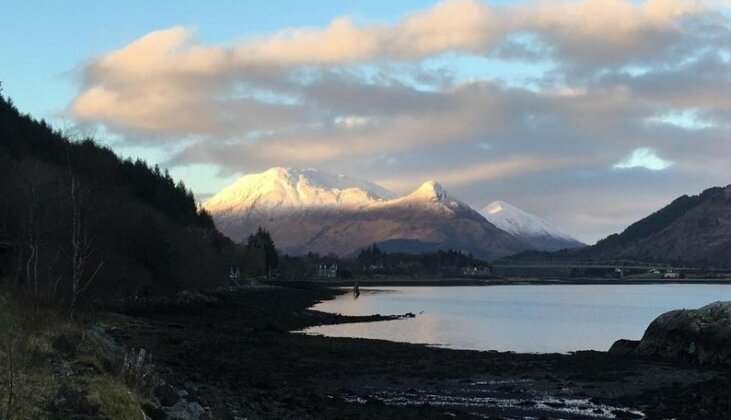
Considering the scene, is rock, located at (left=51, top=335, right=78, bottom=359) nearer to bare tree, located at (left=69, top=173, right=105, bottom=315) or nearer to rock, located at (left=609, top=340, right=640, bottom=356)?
bare tree, located at (left=69, top=173, right=105, bottom=315)

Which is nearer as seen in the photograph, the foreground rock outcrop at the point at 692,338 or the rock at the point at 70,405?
the rock at the point at 70,405

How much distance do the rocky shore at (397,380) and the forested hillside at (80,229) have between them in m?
5.24

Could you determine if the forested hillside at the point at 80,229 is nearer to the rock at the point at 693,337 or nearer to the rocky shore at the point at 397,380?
the rocky shore at the point at 397,380

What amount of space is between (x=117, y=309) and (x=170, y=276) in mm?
23561

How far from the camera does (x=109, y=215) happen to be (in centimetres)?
7038

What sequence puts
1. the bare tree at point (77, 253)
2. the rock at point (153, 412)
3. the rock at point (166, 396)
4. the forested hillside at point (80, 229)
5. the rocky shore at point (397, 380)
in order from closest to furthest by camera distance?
1. the rock at point (153, 412)
2. the rock at point (166, 396)
3. the rocky shore at point (397, 380)
4. the bare tree at point (77, 253)
5. the forested hillside at point (80, 229)

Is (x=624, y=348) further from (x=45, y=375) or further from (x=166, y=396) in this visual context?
(x=45, y=375)

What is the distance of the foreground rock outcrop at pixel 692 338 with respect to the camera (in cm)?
4216

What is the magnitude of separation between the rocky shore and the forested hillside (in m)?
5.24

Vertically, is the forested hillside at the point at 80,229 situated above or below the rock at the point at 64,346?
above

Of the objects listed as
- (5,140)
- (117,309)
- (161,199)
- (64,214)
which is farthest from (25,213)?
(161,199)

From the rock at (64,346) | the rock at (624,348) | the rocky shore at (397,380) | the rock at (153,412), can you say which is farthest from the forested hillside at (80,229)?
the rock at (624,348)

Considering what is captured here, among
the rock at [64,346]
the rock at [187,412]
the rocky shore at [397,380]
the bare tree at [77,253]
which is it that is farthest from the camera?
the bare tree at [77,253]

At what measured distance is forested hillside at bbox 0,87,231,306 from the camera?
37.5 metres
